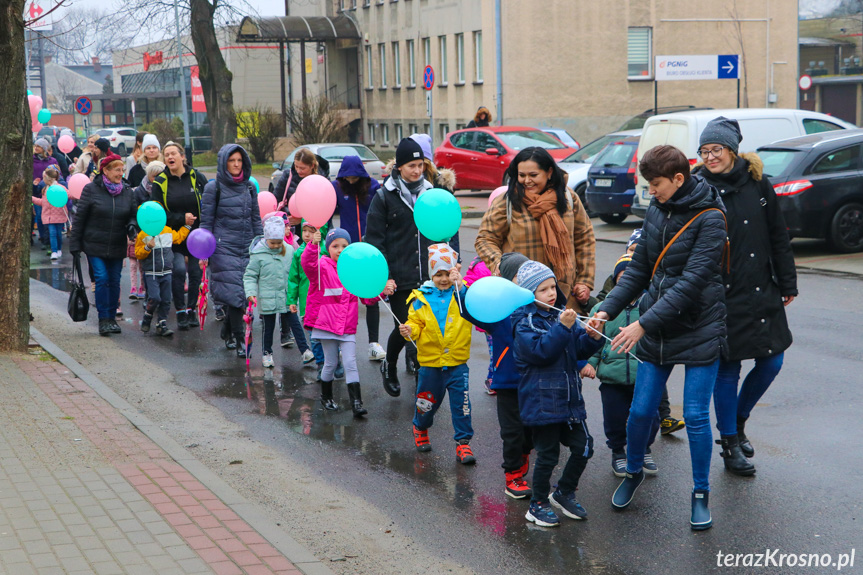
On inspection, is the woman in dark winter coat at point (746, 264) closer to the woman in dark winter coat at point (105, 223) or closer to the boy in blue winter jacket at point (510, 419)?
the boy in blue winter jacket at point (510, 419)

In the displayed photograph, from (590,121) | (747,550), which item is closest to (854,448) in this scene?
(747,550)

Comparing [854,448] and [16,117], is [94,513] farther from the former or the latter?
[16,117]

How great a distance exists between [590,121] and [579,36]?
314 centimetres

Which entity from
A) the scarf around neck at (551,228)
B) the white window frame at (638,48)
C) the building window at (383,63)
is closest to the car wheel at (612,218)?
the scarf around neck at (551,228)

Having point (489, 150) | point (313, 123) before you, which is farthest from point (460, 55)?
point (489, 150)

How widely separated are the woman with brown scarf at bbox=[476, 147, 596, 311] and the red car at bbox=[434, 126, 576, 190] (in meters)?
18.2

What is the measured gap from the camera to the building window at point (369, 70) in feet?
168

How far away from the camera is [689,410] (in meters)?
5.25

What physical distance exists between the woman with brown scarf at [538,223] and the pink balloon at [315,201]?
7.72ft

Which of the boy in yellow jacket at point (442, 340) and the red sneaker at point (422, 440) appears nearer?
the boy in yellow jacket at point (442, 340)

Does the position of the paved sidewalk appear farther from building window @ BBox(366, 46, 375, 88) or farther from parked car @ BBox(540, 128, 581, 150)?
building window @ BBox(366, 46, 375, 88)

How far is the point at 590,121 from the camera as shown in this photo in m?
38.6

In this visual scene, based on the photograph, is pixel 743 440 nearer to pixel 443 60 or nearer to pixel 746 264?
pixel 746 264

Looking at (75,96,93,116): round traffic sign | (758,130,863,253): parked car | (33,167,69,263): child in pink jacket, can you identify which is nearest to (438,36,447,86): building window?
(75,96,93,116): round traffic sign
